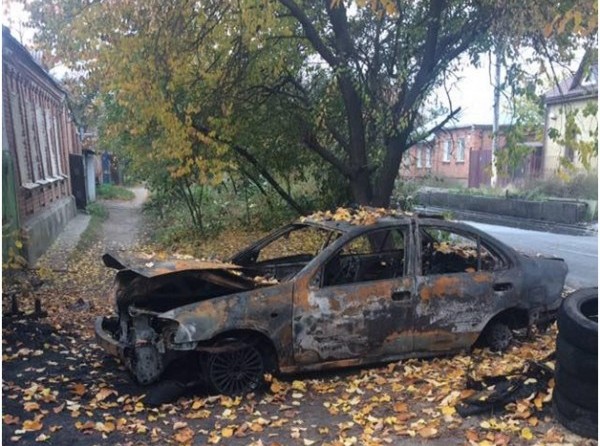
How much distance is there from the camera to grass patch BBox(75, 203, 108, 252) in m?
15.4

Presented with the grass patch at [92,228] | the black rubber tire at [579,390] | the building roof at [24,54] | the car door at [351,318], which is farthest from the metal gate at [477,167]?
the black rubber tire at [579,390]

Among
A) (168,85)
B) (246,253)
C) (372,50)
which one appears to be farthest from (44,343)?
(372,50)

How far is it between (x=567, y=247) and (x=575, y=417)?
39.6 ft

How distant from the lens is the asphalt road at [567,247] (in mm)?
11188

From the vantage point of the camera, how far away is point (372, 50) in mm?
10695

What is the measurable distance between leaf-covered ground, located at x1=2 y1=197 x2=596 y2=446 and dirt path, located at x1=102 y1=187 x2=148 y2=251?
31.6ft

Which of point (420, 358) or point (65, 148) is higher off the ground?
point (65, 148)

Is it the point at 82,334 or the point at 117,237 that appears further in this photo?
the point at 117,237

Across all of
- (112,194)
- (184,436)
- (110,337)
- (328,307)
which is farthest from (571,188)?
(112,194)

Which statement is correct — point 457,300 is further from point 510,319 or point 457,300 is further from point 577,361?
point 577,361

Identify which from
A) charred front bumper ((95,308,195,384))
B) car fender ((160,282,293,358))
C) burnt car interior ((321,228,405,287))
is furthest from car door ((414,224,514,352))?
charred front bumper ((95,308,195,384))

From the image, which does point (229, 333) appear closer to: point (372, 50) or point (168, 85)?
point (168, 85)

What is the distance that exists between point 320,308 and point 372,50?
6.70 metres

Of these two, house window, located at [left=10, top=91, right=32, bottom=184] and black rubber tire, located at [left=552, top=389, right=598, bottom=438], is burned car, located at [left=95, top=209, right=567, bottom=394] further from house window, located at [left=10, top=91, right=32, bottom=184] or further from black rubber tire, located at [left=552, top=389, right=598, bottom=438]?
house window, located at [left=10, top=91, right=32, bottom=184]
